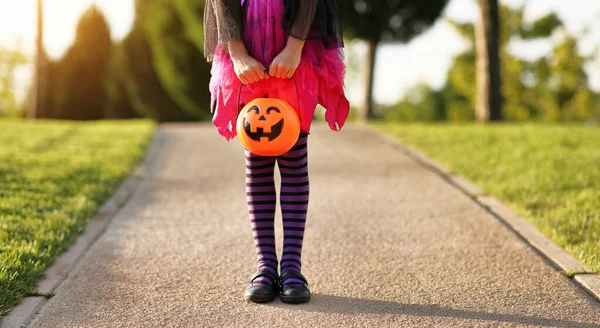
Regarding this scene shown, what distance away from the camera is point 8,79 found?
47344mm

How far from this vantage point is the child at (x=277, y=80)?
3.20m

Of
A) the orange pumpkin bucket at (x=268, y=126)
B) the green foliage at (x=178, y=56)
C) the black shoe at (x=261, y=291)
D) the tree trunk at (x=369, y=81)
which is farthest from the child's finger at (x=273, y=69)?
the green foliage at (x=178, y=56)

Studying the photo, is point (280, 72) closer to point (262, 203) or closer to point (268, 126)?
point (268, 126)

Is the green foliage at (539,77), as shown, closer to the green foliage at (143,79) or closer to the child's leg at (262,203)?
the green foliage at (143,79)

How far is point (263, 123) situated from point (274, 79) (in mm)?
285

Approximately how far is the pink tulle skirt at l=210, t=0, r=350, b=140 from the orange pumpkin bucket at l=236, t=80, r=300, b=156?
0.11 meters

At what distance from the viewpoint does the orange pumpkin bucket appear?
315 cm

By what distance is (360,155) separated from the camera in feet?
27.9

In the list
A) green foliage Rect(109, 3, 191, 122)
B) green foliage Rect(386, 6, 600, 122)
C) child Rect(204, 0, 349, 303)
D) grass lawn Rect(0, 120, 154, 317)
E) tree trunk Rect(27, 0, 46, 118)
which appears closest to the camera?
child Rect(204, 0, 349, 303)

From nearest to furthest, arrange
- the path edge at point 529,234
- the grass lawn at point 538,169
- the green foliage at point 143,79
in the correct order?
the path edge at point 529,234
the grass lawn at point 538,169
the green foliage at point 143,79

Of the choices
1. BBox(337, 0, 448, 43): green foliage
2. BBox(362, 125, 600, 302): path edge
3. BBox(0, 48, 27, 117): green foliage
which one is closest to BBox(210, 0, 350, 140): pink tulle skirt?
BBox(362, 125, 600, 302): path edge

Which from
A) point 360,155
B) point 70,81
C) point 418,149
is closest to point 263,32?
point 360,155

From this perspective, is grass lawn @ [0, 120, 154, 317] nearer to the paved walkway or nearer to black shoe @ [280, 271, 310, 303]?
the paved walkway

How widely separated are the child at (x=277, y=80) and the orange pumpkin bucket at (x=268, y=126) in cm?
11
